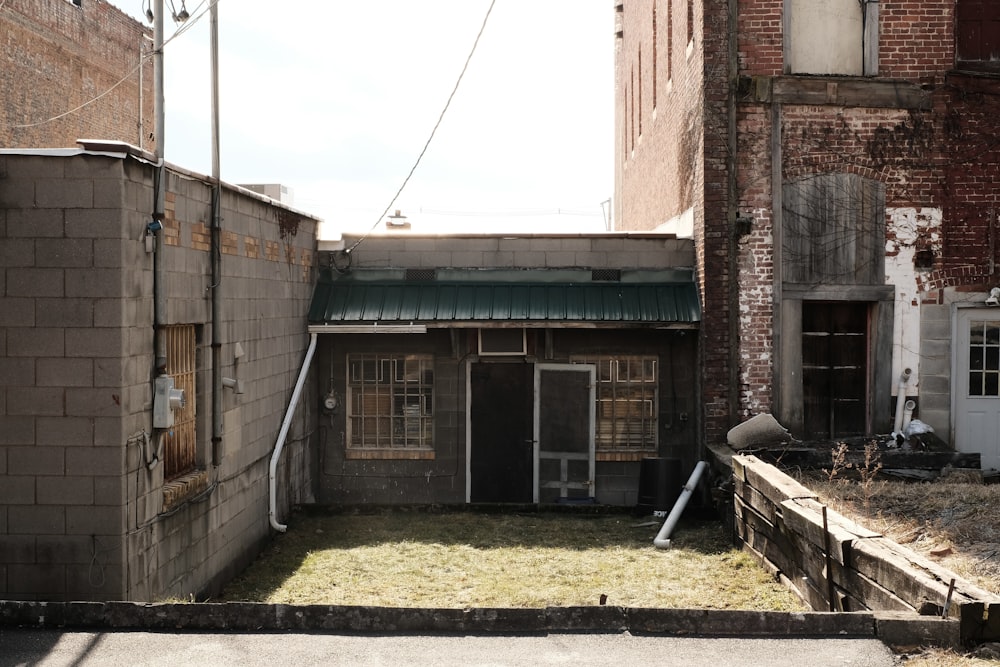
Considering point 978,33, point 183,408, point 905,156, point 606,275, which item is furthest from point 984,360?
point 183,408

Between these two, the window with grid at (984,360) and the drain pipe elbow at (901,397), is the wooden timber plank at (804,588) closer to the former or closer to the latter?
the drain pipe elbow at (901,397)

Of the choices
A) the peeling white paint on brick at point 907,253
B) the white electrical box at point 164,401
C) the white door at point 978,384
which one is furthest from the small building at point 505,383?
the white electrical box at point 164,401

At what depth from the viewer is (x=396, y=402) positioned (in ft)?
47.1

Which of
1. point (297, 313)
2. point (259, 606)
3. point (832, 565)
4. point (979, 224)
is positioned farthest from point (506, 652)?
point (979, 224)

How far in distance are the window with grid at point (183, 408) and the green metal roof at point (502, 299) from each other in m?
4.37

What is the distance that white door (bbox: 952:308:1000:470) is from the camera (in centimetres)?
1342

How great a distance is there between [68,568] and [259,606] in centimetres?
173

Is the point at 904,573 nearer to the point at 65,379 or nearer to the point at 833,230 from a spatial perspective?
the point at 65,379

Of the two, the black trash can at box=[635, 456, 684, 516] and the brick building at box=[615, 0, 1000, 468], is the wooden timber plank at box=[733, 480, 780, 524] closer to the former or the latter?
the black trash can at box=[635, 456, 684, 516]

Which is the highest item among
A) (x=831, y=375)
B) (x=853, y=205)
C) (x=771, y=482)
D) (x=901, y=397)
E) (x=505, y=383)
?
(x=853, y=205)

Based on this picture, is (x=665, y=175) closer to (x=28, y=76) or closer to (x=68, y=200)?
(x=68, y=200)

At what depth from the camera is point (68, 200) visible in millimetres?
7496

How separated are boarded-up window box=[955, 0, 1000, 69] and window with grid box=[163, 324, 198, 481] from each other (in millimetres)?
10757

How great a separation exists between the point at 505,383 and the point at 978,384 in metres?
6.59
